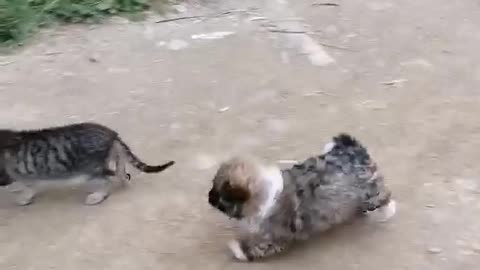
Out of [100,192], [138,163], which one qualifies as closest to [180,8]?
[138,163]

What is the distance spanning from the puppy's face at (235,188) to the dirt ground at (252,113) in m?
0.31

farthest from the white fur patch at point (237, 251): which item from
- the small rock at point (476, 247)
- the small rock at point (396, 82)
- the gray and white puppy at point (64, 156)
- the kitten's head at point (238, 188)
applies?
the small rock at point (396, 82)

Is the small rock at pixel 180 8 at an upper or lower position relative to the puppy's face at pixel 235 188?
upper

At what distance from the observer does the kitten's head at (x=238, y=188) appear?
3803 mm

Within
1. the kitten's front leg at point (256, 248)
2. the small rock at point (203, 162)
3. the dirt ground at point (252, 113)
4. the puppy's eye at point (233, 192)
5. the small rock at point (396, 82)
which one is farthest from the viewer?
the small rock at point (396, 82)

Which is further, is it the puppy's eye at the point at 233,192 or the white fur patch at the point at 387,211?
the white fur patch at the point at 387,211

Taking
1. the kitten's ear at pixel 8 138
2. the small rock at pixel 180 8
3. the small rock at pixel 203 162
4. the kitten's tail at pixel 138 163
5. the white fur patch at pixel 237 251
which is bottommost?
the white fur patch at pixel 237 251

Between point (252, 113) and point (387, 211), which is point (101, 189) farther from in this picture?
point (387, 211)

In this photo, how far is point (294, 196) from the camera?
3.95 metres

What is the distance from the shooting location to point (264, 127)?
196 inches

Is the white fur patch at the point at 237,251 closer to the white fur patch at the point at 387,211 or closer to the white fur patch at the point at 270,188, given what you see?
the white fur patch at the point at 270,188

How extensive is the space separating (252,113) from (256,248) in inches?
51.7

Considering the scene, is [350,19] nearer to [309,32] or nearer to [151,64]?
[309,32]

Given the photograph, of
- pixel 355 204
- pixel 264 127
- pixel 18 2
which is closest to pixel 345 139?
pixel 355 204
